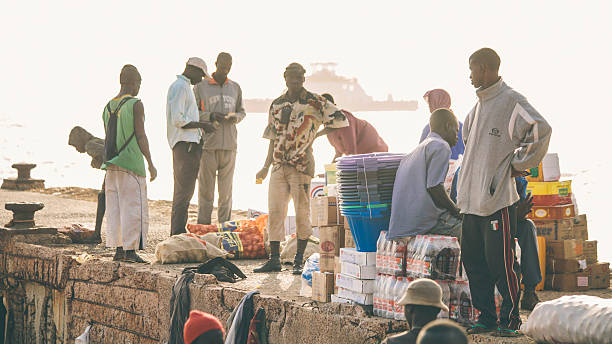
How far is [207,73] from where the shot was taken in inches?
368

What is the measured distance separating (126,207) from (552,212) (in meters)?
4.09

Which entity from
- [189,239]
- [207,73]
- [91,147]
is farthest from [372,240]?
[91,147]

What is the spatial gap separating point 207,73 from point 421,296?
5.93m

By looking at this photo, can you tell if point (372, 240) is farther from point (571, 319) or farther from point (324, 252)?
point (571, 319)

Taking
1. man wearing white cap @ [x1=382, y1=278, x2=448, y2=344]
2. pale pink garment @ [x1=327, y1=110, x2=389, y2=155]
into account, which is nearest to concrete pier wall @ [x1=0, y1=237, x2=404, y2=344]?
man wearing white cap @ [x1=382, y1=278, x2=448, y2=344]

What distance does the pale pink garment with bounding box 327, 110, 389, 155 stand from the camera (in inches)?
352

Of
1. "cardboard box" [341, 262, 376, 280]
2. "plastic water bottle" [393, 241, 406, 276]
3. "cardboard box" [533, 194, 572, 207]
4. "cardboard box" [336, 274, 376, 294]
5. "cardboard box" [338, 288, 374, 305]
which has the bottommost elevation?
"cardboard box" [338, 288, 374, 305]

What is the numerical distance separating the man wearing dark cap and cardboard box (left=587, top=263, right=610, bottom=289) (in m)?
2.52

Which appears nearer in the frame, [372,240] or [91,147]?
[372,240]

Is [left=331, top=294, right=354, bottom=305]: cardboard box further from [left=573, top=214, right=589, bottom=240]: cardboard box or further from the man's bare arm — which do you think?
the man's bare arm

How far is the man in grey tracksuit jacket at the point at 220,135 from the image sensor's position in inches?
395

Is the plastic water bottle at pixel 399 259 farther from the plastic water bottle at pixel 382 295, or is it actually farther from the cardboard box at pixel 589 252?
the cardboard box at pixel 589 252

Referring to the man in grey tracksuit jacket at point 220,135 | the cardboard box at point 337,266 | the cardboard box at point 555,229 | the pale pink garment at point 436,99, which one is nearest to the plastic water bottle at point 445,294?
the cardboard box at point 337,266

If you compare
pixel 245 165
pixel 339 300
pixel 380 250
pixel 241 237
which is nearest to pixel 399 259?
pixel 380 250
